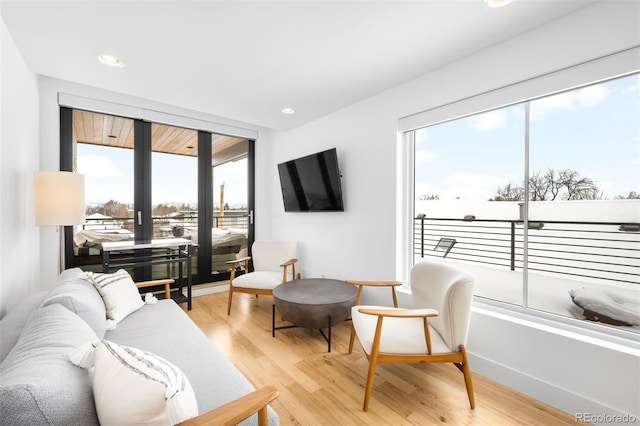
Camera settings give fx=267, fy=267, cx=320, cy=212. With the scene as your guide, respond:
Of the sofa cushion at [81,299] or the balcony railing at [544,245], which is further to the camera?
the balcony railing at [544,245]

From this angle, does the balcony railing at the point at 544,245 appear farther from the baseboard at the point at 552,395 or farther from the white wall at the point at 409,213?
the baseboard at the point at 552,395

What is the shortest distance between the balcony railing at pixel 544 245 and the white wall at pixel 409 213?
50cm

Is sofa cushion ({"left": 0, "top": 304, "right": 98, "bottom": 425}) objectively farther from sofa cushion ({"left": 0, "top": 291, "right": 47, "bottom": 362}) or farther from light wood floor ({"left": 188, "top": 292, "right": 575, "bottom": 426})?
light wood floor ({"left": 188, "top": 292, "right": 575, "bottom": 426})

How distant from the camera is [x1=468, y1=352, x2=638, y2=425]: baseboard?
1.55m

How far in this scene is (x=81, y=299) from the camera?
161cm

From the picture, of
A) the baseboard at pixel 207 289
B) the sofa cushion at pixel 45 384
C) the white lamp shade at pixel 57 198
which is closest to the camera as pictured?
the sofa cushion at pixel 45 384

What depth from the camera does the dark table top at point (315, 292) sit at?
2530mm

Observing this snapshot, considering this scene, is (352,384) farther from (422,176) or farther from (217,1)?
(217,1)

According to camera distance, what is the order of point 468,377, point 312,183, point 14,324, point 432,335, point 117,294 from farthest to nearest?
point 312,183
point 117,294
point 432,335
point 468,377
point 14,324

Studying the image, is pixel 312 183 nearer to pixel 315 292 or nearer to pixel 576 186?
pixel 315 292

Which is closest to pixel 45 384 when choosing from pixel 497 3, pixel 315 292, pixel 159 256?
pixel 315 292

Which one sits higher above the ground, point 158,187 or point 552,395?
point 158,187

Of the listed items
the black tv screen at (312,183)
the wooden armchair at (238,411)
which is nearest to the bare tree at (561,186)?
the black tv screen at (312,183)

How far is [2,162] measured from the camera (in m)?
1.80
